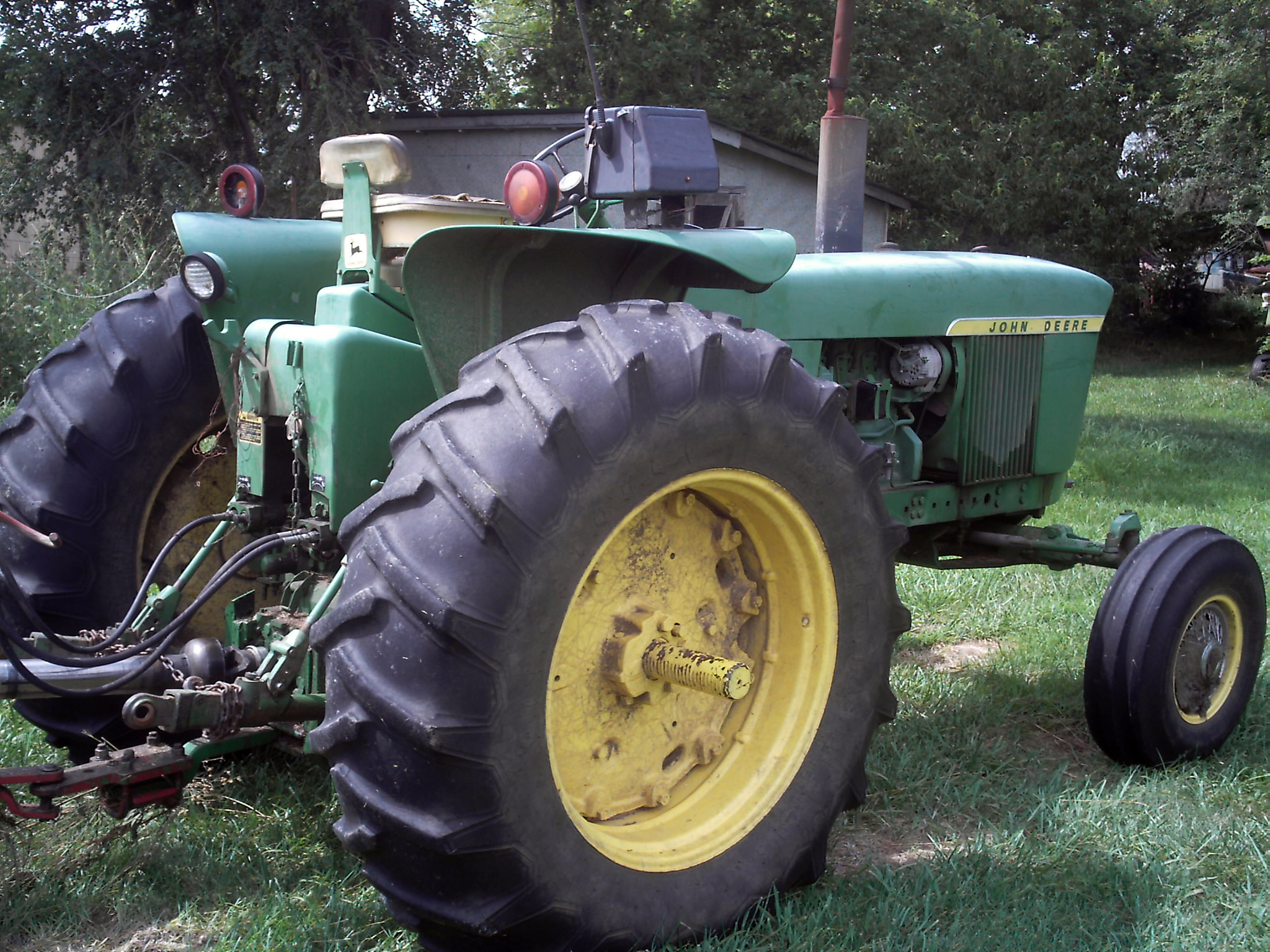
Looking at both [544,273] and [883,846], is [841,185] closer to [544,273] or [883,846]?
[544,273]

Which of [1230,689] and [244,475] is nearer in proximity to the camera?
[244,475]

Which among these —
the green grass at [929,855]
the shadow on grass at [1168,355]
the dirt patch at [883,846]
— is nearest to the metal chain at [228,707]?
the green grass at [929,855]

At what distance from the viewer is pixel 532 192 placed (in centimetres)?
258

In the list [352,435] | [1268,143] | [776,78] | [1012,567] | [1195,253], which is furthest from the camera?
[1195,253]

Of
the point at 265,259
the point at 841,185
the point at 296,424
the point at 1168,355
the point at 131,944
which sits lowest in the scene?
the point at 1168,355

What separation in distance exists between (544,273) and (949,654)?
249 cm

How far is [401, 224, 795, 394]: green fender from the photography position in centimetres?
237

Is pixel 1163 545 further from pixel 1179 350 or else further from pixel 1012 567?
pixel 1179 350

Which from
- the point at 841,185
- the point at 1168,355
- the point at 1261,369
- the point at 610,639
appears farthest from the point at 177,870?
the point at 1168,355

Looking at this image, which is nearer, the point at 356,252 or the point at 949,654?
the point at 356,252

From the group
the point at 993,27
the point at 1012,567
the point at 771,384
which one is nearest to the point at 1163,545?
the point at 771,384

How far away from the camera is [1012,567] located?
17.7 ft

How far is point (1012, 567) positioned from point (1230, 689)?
6.65 feet

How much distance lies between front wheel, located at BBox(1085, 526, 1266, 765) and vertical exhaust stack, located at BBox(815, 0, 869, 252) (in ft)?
4.79
